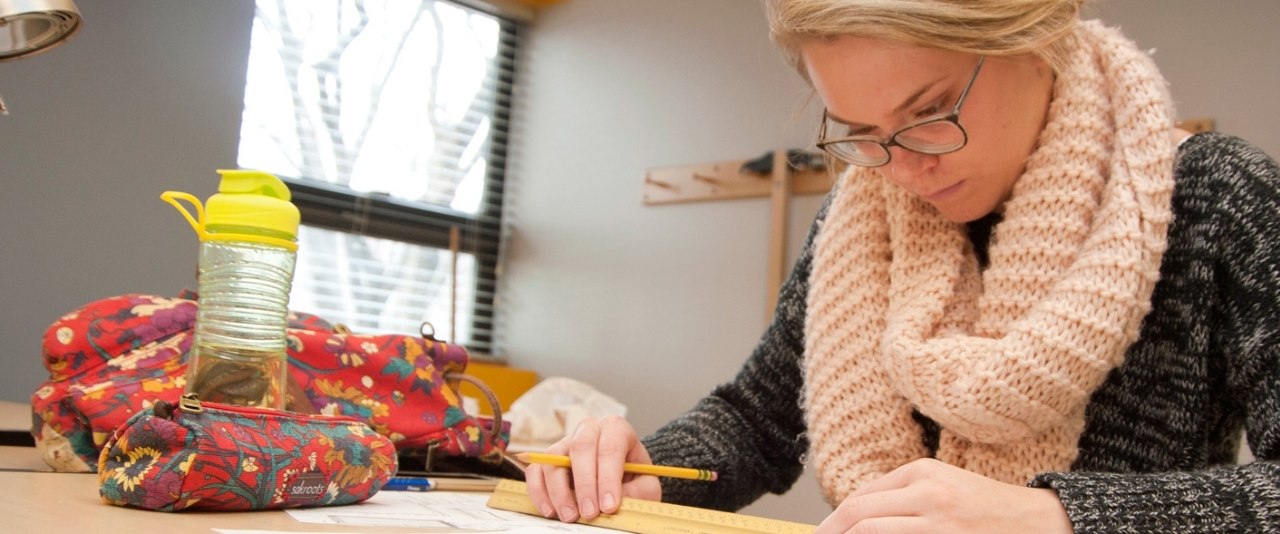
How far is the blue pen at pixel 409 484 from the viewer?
1160 millimetres

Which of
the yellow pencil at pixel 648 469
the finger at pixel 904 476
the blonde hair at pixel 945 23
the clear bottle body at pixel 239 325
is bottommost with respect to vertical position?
the yellow pencil at pixel 648 469

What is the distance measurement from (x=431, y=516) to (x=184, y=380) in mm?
315

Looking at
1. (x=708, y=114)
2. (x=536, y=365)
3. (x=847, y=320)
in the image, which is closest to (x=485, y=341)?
(x=536, y=365)

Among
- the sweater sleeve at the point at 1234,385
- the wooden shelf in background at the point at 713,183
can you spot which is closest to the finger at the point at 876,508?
the sweater sleeve at the point at 1234,385

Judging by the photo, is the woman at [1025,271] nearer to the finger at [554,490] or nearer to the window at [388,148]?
the finger at [554,490]

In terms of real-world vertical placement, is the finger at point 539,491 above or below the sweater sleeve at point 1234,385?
below

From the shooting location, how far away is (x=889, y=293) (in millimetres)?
1189

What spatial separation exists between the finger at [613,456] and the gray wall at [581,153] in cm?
45

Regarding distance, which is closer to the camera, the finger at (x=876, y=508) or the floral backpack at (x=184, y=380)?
the finger at (x=876, y=508)

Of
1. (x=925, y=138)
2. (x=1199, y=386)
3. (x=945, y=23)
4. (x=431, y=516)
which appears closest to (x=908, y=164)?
(x=925, y=138)

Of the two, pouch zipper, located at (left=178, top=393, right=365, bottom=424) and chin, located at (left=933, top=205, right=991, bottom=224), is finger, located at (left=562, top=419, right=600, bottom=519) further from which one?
chin, located at (left=933, top=205, right=991, bottom=224)

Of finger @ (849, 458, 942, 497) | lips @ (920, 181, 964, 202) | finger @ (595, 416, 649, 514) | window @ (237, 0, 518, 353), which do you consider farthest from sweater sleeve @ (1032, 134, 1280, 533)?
window @ (237, 0, 518, 353)

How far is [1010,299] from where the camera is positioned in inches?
41.9

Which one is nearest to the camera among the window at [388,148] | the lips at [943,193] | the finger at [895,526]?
the finger at [895,526]
